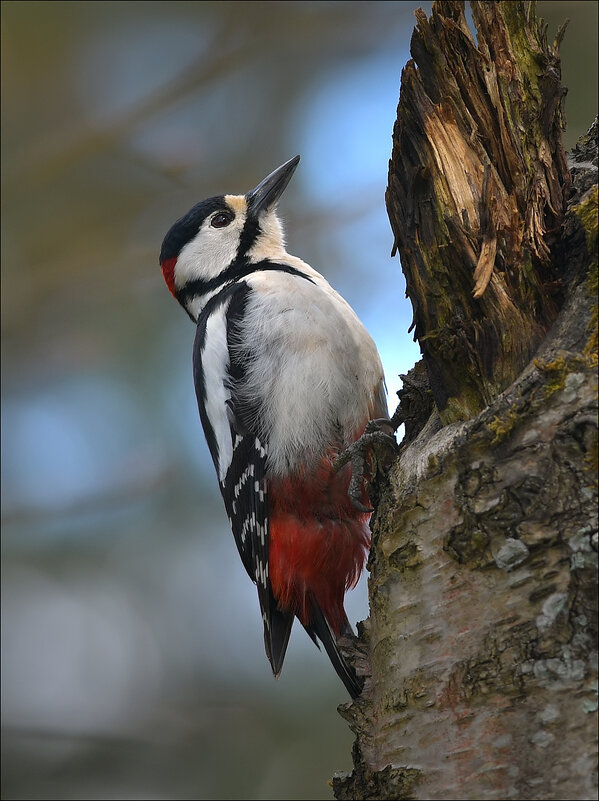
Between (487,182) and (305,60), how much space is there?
3.55 m

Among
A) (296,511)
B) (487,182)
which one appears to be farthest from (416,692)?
(296,511)

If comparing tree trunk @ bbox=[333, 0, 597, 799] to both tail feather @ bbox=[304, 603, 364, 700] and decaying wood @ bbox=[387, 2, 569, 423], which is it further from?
tail feather @ bbox=[304, 603, 364, 700]

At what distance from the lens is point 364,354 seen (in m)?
2.74

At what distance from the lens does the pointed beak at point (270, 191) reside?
11.5 ft

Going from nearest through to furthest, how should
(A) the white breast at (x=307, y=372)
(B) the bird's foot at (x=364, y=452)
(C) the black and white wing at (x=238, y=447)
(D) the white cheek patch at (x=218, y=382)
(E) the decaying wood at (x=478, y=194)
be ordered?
1. (E) the decaying wood at (x=478, y=194)
2. (B) the bird's foot at (x=364, y=452)
3. (A) the white breast at (x=307, y=372)
4. (C) the black and white wing at (x=238, y=447)
5. (D) the white cheek patch at (x=218, y=382)

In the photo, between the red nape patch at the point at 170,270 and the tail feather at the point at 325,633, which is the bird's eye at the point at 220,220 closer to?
the red nape patch at the point at 170,270

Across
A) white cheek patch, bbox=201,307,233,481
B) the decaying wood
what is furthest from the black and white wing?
the decaying wood

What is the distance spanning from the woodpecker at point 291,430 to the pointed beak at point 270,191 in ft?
1.63

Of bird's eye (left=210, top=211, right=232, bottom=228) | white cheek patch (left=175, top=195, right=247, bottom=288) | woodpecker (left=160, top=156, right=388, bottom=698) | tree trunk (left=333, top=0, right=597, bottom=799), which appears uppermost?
bird's eye (left=210, top=211, right=232, bottom=228)

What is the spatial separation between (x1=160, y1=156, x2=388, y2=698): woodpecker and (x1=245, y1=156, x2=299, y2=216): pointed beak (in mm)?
496

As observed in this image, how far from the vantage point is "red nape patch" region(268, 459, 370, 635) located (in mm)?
2742

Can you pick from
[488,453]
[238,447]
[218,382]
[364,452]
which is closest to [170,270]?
[218,382]

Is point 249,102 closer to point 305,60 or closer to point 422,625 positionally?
point 305,60

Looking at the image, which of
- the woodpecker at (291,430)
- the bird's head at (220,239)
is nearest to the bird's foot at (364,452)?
the woodpecker at (291,430)
